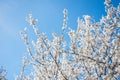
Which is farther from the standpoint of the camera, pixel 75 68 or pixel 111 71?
pixel 75 68

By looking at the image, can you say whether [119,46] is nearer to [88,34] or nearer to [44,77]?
[88,34]

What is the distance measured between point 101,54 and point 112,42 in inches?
23.1

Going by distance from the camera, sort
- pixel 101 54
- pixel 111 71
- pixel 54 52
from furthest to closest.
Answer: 1. pixel 101 54
2. pixel 54 52
3. pixel 111 71

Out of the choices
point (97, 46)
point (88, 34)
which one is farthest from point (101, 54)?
point (88, 34)

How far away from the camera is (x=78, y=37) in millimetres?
9312

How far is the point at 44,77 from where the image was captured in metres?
8.40

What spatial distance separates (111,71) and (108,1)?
9.23 ft

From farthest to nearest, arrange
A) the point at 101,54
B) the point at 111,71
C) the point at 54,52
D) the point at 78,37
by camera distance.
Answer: the point at 78,37 < the point at 101,54 < the point at 54,52 < the point at 111,71

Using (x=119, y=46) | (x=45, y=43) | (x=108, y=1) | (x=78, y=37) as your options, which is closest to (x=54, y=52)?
(x=45, y=43)

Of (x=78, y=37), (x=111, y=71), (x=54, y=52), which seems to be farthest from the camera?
(x=78, y=37)

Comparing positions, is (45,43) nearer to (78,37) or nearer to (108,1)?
(78,37)

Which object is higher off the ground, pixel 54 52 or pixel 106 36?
pixel 106 36

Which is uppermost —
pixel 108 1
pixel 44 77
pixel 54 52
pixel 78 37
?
pixel 108 1

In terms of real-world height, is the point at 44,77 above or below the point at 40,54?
below
